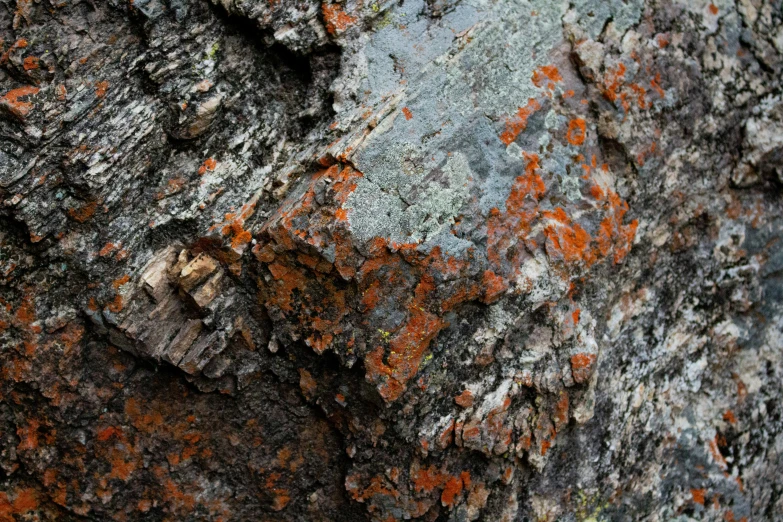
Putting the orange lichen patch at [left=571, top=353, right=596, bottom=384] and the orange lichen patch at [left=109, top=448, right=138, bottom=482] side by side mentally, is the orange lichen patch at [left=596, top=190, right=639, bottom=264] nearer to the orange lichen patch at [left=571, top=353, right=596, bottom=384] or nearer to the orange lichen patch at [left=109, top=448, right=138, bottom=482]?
the orange lichen patch at [left=571, top=353, right=596, bottom=384]

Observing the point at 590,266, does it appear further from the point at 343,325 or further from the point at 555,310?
the point at 343,325

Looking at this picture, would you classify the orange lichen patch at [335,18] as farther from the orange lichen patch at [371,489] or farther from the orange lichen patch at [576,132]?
the orange lichen patch at [371,489]

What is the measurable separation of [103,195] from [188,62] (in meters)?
0.79

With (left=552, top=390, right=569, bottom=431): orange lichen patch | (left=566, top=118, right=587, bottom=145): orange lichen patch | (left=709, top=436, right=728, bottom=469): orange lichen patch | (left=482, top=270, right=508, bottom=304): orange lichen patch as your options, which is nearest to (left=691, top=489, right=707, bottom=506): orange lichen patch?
(left=709, top=436, right=728, bottom=469): orange lichen patch

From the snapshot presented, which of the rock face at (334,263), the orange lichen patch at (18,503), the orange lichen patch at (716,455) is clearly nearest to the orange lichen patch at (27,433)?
the rock face at (334,263)

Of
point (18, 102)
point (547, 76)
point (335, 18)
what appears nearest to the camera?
point (18, 102)

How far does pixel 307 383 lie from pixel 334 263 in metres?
0.70

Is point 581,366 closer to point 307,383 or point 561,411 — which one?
point 561,411

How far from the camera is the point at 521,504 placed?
3318 millimetres

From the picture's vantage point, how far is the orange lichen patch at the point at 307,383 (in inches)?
130

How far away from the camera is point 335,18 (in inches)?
130

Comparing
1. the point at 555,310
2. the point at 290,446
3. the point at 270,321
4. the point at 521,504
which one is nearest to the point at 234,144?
the point at 270,321

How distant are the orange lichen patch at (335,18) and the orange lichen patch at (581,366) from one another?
2115mm

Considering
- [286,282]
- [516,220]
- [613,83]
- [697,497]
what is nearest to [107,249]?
[286,282]
